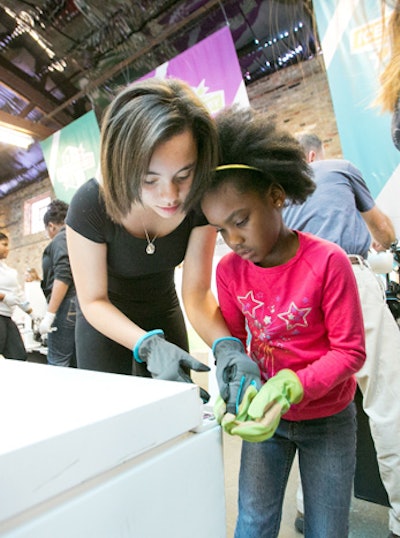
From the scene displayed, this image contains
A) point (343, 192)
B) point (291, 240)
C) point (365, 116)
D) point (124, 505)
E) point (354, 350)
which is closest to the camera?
point (124, 505)

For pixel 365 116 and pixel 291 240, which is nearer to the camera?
pixel 291 240

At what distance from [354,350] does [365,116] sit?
189cm

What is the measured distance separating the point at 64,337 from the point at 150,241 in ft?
4.63

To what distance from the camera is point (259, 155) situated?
76cm

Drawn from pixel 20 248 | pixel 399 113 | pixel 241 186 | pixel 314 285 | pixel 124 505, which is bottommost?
pixel 124 505

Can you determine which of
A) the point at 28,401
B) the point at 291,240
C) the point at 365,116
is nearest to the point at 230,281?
the point at 291,240

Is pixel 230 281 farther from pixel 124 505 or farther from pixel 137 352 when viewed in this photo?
pixel 124 505

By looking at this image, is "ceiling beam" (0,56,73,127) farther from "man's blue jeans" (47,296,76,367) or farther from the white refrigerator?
the white refrigerator

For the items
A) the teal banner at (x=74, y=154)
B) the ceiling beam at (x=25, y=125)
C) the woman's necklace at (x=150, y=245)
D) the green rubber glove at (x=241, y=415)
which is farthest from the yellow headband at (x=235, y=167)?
the ceiling beam at (x=25, y=125)

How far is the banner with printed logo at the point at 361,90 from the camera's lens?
6.84ft

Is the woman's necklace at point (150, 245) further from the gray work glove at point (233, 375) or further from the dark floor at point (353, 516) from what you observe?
the dark floor at point (353, 516)

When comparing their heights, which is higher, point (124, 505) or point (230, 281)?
point (230, 281)

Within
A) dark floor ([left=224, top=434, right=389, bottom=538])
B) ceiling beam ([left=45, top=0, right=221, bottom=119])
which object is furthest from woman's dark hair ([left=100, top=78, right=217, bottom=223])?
ceiling beam ([left=45, top=0, right=221, bottom=119])

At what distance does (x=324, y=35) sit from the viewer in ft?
7.40
